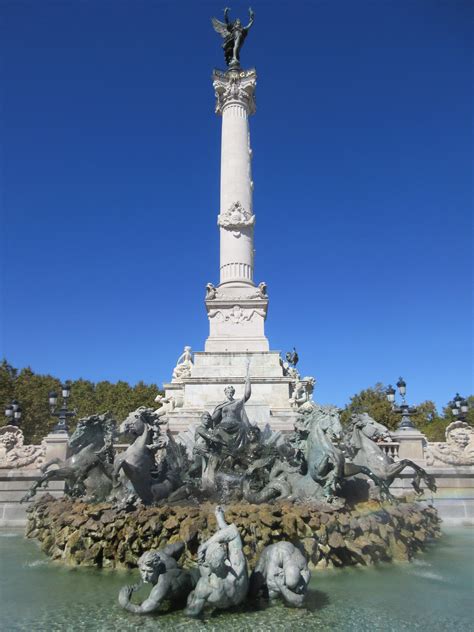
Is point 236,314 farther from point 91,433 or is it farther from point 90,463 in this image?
point 90,463

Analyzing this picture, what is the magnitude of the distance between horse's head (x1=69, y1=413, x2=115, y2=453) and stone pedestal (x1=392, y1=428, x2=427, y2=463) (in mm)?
9424

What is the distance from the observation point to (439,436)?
4156 cm

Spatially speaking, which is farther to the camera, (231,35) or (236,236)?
(231,35)

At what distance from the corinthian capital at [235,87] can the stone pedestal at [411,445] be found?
19.4 metres

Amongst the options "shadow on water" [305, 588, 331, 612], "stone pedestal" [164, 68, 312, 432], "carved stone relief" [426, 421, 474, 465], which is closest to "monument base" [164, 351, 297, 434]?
"stone pedestal" [164, 68, 312, 432]

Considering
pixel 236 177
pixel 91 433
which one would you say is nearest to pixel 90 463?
pixel 91 433

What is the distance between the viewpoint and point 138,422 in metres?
10.1

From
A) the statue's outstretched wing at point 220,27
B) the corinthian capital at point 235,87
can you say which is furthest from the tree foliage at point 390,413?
the statue's outstretched wing at point 220,27

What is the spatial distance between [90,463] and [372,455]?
6575 mm

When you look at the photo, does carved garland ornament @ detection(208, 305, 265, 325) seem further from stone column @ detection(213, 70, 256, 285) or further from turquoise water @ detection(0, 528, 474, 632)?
turquoise water @ detection(0, 528, 474, 632)

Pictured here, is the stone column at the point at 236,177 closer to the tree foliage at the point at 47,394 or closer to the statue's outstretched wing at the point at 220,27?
the statue's outstretched wing at the point at 220,27

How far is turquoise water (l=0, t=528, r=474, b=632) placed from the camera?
5.30m

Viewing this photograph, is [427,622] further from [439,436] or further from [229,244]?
[439,436]

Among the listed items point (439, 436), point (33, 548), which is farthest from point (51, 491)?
point (439, 436)
